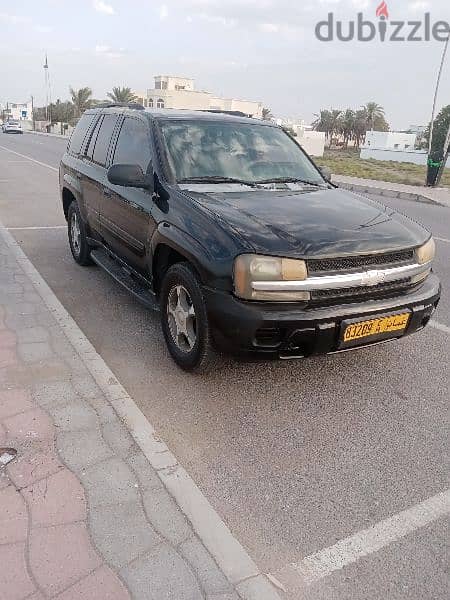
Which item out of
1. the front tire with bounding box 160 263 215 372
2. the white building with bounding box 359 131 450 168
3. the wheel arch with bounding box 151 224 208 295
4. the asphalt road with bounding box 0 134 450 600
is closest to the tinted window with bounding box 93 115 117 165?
the asphalt road with bounding box 0 134 450 600

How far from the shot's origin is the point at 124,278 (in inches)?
183

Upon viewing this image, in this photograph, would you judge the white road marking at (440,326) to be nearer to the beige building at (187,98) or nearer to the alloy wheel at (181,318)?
the alloy wheel at (181,318)

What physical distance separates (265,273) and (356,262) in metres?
0.61

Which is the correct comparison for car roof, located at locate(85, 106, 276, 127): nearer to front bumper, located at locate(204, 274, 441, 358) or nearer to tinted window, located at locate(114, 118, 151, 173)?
tinted window, located at locate(114, 118, 151, 173)

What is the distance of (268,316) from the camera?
117 inches

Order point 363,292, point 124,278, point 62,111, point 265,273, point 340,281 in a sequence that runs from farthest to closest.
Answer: point 62,111
point 124,278
point 363,292
point 340,281
point 265,273

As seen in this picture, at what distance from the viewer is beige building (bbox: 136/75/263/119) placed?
80775mm

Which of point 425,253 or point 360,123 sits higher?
point 360,123

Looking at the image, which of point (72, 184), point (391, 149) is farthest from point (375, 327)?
point (391, 149)

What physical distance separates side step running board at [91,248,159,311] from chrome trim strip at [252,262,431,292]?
4.20ft

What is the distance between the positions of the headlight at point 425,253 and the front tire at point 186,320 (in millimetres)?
1498

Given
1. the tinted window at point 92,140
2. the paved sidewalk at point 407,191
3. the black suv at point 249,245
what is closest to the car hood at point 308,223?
the black suv at point 249,245

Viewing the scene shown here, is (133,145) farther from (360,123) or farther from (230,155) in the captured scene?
(360,123)

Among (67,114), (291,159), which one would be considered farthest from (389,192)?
(67,114)
